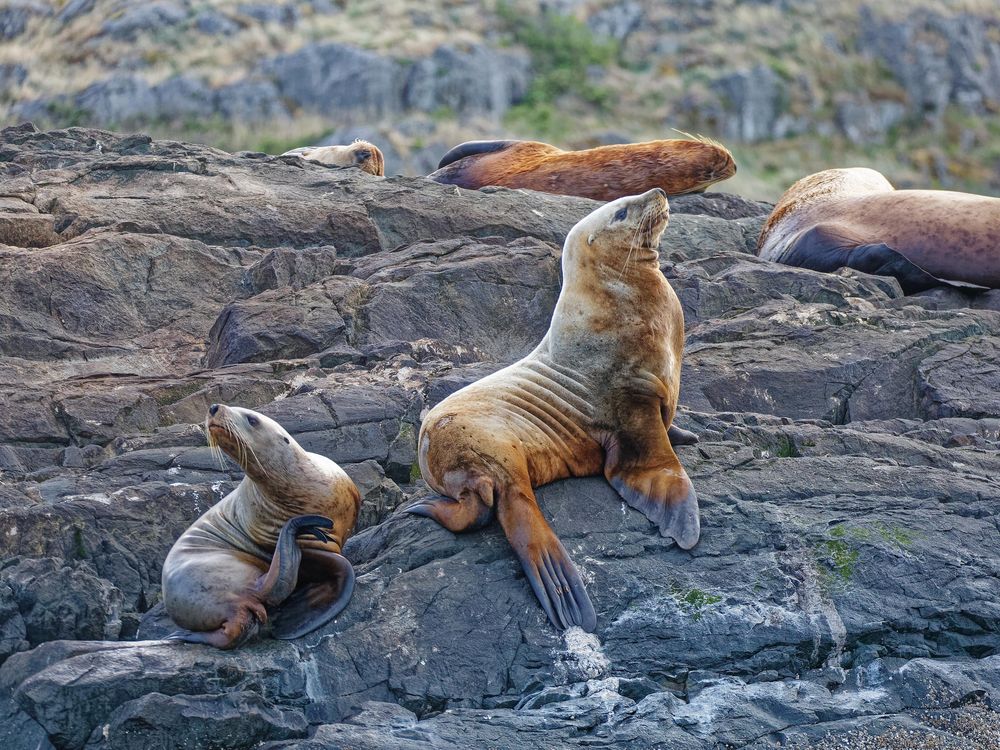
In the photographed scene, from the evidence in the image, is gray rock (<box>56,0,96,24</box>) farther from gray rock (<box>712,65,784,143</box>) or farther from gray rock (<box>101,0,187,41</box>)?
gray rock (<box>712,65,784,143</box>)

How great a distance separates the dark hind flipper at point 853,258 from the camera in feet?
33.4

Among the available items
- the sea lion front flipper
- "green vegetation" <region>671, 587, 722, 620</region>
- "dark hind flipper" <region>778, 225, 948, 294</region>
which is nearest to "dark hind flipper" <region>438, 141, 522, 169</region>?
"dark hind flipper" <region>778, 225, 948, 294</region>

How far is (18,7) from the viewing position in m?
36.2

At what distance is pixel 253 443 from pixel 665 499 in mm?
1910

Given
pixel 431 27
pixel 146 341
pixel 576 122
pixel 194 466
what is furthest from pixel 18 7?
pixel 194 466

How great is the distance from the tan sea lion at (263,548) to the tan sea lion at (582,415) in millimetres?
478

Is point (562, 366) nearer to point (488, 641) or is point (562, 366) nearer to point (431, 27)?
point (488, 641)

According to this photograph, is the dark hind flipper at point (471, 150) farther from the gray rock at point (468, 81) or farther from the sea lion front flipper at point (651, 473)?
the gray rock at point (468, 81)

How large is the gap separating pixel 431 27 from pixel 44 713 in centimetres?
3308

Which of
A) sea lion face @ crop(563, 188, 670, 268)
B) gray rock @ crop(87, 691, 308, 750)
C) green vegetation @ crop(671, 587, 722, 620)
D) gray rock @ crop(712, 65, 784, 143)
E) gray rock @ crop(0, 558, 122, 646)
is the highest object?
sea lion face @ crop(563, 188, 670, 268)

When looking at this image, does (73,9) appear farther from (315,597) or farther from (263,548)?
(315,597)

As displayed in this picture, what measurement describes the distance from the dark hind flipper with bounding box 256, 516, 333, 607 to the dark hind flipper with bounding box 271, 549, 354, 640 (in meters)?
0.07

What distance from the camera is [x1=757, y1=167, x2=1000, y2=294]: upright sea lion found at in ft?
33.6

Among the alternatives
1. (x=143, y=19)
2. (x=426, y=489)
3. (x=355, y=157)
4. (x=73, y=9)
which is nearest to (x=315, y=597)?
(x=426, y=489)
